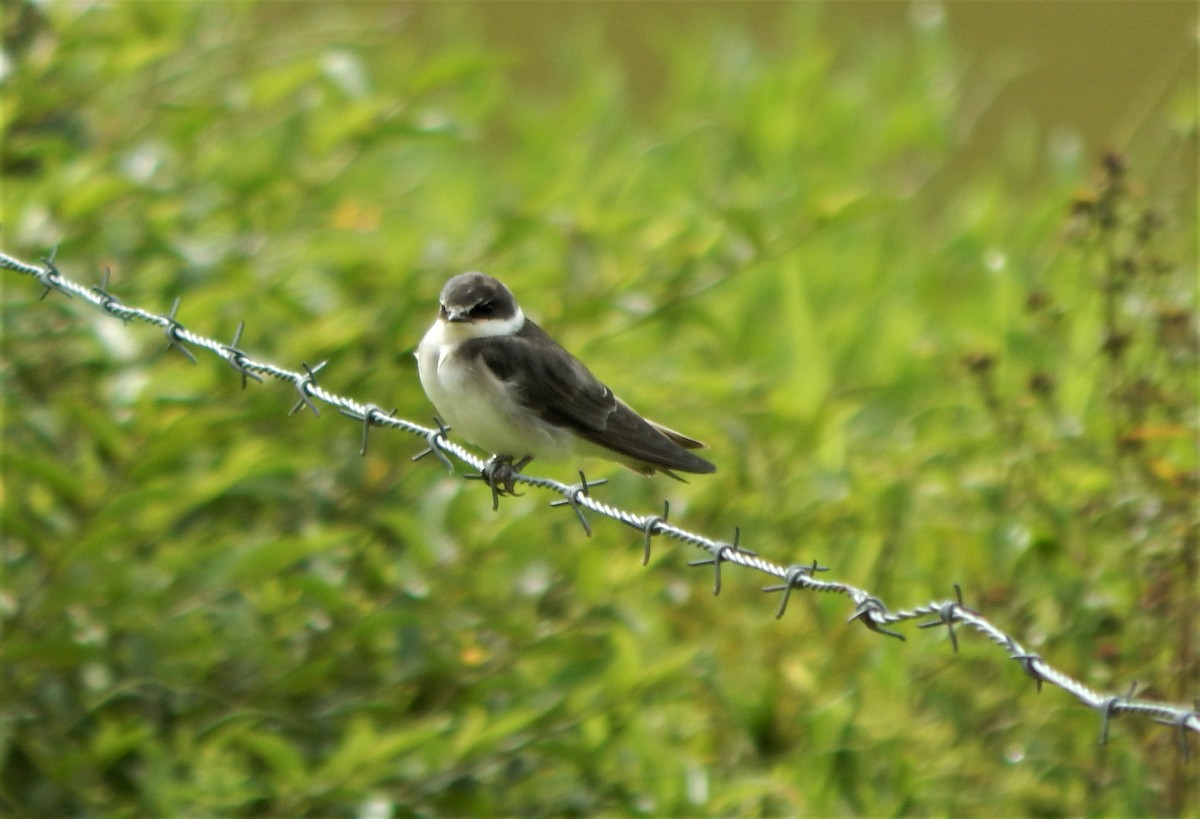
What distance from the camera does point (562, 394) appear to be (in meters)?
4.13

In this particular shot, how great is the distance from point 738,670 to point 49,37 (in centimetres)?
303

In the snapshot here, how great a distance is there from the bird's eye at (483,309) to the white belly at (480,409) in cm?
9

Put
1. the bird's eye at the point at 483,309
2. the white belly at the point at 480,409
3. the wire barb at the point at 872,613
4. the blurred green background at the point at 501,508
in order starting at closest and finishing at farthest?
the wire barb at the point at 872,613 < the white belly at the point at 480,409 < the bird's eye at the point at 483,309 < the blurred green background at the point at 501,508

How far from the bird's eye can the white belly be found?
9cm

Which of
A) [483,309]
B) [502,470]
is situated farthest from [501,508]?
[483,309]

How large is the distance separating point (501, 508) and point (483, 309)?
1.07 metres

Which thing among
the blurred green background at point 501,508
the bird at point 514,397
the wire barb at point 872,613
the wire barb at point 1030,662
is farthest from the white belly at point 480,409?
the wire barb at point 1030,662

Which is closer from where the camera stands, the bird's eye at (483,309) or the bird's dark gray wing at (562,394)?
the bird's dark gray wing at (562,394)

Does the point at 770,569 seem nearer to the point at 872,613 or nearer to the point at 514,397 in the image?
the point at 872,613

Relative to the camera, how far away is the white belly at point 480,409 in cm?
405

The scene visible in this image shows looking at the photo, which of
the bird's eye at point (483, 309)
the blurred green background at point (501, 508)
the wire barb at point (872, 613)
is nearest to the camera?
the wire barb at point (872, 613)

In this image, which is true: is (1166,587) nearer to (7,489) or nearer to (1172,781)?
(1172,781)

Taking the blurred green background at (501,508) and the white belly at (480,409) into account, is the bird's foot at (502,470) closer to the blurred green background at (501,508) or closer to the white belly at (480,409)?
the white belly at (480,409)

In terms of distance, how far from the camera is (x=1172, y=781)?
4.63m
